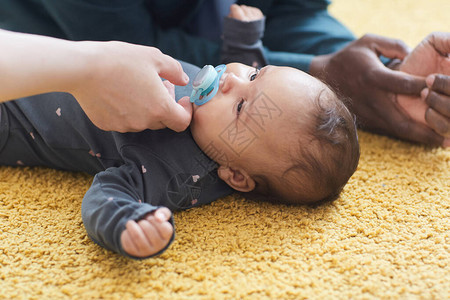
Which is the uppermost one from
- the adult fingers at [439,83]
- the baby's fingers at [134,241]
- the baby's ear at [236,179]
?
the adult fingers at [439,83]

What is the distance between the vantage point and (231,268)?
74 centimetres

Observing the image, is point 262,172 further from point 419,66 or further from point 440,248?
point 419,66

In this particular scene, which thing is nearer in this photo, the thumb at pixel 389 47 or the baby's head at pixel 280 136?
the baby's head at pixel 280 136

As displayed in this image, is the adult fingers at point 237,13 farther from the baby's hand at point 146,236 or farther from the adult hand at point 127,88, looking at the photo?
the baby's hand at point 146,236

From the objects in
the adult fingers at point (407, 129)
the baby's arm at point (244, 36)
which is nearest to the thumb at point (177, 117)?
the baby's arm at point (244, 36)

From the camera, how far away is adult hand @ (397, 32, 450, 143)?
1029 mm

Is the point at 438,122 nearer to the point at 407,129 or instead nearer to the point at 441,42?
the point at 407,129

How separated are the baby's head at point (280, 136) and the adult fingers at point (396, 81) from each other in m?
0.31

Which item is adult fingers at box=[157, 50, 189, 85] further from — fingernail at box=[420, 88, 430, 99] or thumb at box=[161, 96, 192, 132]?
fingernail at box=[420, 88, 430, 99]

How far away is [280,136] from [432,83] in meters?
0.46

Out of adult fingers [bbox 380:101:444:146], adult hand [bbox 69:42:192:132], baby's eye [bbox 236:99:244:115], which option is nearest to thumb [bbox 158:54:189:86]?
adult hand [bbox 69:42:192:132]

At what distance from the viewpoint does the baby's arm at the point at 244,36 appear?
1.22 metres

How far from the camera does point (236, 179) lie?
88 centimetres

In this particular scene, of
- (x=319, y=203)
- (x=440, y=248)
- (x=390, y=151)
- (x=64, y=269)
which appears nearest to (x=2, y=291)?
(x=64, y=269)
